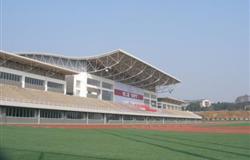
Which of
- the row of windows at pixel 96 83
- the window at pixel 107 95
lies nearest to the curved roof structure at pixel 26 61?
the row of windows at pixel 96 83

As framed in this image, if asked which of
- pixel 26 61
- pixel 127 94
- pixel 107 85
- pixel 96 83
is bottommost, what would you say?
pixel 127 94

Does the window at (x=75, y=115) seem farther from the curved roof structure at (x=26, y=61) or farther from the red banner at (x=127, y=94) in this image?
the red banner at (x=127, y=94)

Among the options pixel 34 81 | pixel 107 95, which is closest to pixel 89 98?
pixel 107 95

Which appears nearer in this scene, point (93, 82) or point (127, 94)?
point (93, 82)

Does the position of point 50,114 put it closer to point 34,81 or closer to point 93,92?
point 34,81

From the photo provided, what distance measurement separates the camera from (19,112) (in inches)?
1928

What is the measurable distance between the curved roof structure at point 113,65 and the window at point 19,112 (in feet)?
78.7

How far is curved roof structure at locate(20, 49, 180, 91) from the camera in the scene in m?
75.2

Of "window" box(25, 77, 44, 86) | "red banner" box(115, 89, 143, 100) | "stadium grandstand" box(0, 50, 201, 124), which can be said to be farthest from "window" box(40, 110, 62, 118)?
"red banner" box(115, 89, 143, 100)

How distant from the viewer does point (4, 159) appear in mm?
10797

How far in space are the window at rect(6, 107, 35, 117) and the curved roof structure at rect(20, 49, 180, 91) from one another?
24.0m

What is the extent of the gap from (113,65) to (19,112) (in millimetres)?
32470

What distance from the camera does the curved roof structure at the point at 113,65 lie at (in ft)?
247

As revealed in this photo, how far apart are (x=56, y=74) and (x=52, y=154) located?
56042mm
